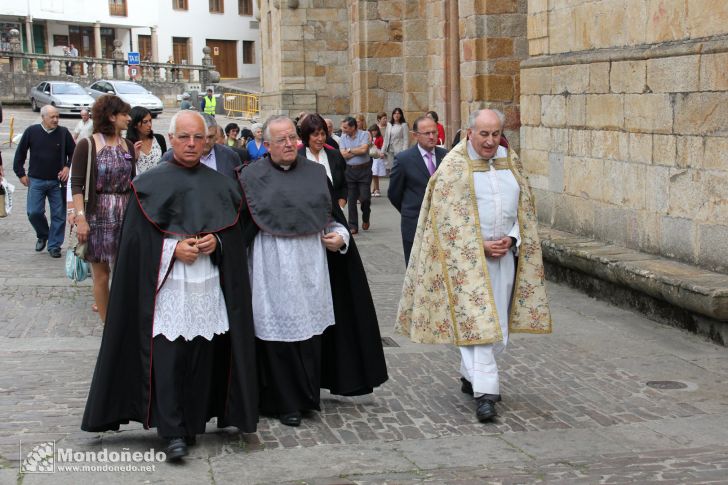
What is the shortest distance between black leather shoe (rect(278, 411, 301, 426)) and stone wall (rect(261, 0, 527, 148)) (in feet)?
34.1

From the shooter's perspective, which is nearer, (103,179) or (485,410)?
(485,410)

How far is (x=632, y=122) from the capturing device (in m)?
10.1

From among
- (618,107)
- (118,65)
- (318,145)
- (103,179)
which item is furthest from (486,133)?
(118,65)

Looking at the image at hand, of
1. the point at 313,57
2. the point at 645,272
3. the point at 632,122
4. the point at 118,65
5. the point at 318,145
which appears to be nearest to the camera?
the point at 645,272

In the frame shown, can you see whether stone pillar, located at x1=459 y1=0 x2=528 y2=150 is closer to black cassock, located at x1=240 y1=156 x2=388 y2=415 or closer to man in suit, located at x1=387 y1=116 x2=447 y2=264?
man in suit, located at x1=387 y1=116 x2=447 y2=264

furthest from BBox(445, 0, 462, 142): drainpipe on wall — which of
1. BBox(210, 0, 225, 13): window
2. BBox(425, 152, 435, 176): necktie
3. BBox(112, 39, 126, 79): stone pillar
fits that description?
BBox(210, 0, 225, 13): window

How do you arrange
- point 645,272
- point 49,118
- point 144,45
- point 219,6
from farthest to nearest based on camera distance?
1. point 219,6
2. point 144,45
3. point 49,118
4. point 645,272

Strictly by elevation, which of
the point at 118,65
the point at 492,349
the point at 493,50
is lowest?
the point at 492,349

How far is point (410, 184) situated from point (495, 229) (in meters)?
2.26

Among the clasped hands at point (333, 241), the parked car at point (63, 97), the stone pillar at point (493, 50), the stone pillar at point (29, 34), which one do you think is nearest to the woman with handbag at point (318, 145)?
the clasped hands at point (333, 241)

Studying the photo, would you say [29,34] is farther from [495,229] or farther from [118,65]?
[495,229]

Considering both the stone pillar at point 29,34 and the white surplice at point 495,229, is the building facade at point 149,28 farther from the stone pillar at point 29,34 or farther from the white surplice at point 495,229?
→ the white surplice at point 495,229

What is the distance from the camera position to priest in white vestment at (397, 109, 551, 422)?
21.5 feet

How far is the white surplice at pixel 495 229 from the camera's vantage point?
6.60 m
